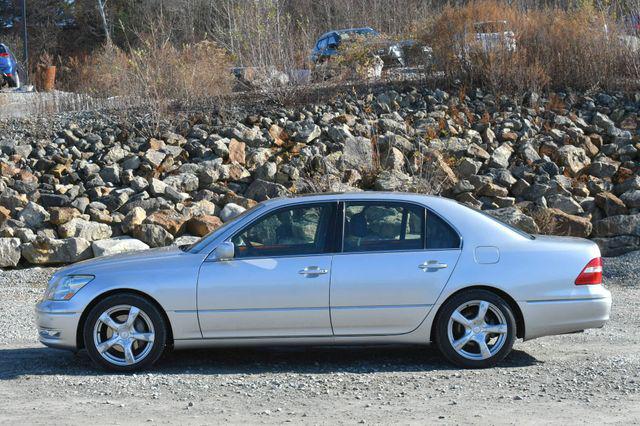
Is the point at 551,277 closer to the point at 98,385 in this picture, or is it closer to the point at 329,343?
the point at 329,343

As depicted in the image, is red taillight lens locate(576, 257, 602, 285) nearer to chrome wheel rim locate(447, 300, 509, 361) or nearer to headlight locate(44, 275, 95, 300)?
chrome wheel rim locate(447, 300, 509, 361)

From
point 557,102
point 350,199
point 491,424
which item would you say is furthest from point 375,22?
point 491,424

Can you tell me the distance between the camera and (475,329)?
310 inches

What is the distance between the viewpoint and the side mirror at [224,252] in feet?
25.8

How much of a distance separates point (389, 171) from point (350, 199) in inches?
378

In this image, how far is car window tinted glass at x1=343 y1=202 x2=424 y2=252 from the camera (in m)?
7.98

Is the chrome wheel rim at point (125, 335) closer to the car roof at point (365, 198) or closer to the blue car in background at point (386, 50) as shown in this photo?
the car roof at point (365, 198)

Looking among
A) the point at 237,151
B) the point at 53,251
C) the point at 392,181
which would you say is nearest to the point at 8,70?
the point at 237,151

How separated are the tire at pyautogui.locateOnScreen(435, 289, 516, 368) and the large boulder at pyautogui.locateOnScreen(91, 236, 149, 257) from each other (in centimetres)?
733

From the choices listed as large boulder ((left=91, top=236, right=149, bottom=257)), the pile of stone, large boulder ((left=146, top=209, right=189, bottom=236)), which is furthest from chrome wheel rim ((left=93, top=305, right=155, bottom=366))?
large boulder ((left=146, top=209, right=189, bottom=236))

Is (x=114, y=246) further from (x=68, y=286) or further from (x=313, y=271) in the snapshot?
(x=313, y=271)

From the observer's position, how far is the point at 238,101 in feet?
72.3

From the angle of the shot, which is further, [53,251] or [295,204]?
[53,251]

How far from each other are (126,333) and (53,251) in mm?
7136
